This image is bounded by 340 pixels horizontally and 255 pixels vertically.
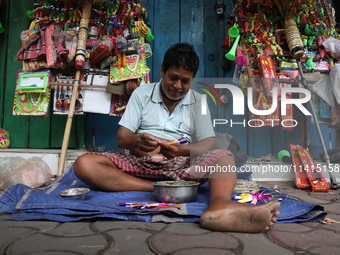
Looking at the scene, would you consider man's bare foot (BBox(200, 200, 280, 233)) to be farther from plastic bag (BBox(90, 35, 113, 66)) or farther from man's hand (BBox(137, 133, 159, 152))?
plastic bag (BBox(90, 35, 113, 66))

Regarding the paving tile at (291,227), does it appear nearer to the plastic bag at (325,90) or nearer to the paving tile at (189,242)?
the paving tile at (189,242)

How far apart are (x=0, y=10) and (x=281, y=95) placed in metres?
3.14

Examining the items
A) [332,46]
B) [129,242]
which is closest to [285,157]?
[332,46]

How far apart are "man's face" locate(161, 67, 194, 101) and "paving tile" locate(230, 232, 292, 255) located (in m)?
1.00

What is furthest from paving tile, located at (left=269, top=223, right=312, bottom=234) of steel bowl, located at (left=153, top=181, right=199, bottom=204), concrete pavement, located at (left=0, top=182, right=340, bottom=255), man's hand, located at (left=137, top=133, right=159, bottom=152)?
man's hand, located at (left=137, top=133, right=159, bottom=152)

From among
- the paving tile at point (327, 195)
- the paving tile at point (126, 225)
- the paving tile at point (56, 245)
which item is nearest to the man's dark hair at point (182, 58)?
the paving tile at point (126, 225)

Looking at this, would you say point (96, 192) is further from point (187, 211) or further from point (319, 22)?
point (319, 22)

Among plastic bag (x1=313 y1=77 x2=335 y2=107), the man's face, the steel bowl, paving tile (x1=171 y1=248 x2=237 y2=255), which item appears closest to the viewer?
paving tile (x1=171 y1=248 x2=237 y2=255)

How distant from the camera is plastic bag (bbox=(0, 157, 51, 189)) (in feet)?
6.95

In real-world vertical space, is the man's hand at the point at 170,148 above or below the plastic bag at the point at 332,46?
below

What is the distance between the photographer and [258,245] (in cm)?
99

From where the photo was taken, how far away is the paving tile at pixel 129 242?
926mm

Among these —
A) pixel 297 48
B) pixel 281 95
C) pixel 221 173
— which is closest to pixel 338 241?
pixel 221 173

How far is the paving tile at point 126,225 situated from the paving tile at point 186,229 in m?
0.04
